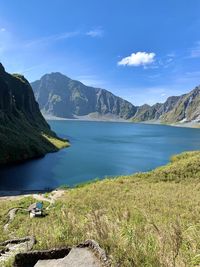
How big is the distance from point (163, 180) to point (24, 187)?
2767 cm

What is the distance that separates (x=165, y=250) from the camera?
957 cm

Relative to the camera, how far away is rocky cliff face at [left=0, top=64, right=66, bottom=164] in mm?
110562

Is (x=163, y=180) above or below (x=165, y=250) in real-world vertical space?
below

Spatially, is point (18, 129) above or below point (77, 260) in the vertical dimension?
below

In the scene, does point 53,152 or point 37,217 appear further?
point 53,152

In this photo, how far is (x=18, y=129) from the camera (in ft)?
457

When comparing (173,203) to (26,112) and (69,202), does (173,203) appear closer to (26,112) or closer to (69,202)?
(69,202)

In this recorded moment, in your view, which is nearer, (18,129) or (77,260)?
(77,260)

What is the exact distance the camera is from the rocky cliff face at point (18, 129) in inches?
4353

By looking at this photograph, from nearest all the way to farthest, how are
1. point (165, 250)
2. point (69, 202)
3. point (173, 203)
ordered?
1. point (165, 250)
2. point (173, 203)
3. point (69, 202)

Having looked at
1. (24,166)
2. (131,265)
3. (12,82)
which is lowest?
(24,166)

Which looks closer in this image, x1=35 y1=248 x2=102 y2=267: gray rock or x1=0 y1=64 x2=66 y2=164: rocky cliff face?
x1=35 y1=248 x2=102 y2=267: gray rock

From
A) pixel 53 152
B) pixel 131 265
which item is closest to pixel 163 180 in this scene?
pixel 131 265

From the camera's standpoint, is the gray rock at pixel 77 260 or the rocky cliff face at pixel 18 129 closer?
the gray rock at pixel 77 260
